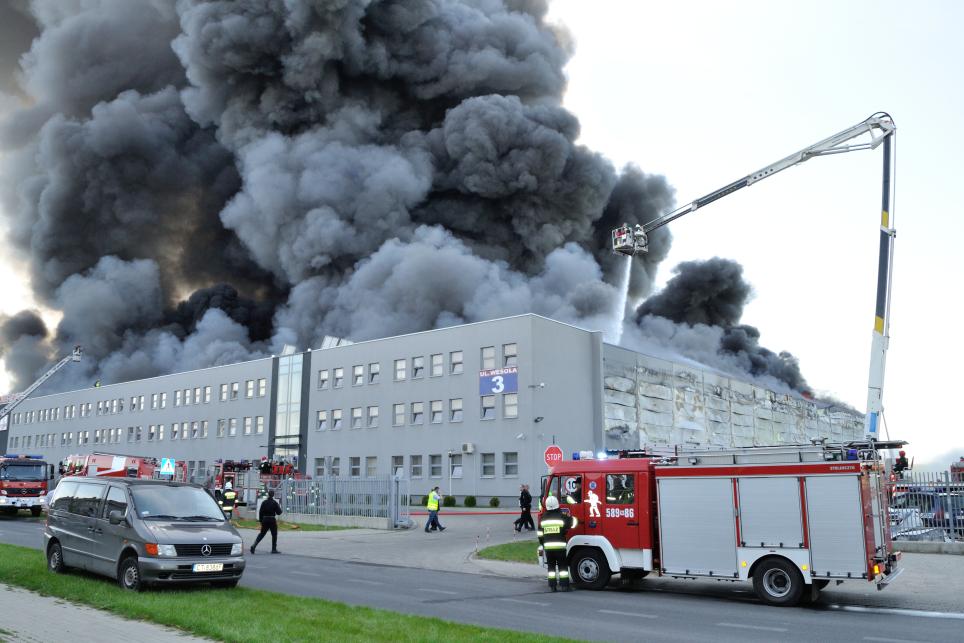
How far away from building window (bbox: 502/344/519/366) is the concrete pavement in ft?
93.7

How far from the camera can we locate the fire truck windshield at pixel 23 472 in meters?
28.2

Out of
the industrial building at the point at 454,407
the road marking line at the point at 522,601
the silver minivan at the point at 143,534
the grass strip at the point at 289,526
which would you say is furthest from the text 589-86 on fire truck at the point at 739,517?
the industrial building at the point at 454,407

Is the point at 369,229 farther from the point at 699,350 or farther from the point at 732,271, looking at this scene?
the point at 732,271

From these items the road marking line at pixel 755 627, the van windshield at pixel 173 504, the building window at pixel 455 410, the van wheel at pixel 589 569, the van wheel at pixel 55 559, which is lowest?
the road marking line at pixel 755 627

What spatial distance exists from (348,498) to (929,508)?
17.4 metres

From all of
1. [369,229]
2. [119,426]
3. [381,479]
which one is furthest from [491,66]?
[381,479]

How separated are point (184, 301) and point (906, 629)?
81853 millimetres

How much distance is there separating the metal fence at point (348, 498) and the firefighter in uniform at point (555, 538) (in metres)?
13.3

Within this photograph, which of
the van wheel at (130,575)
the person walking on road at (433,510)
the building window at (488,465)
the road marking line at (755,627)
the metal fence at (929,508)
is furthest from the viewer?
the building window at (488,465)

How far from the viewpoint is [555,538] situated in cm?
1299

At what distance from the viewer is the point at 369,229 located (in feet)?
208

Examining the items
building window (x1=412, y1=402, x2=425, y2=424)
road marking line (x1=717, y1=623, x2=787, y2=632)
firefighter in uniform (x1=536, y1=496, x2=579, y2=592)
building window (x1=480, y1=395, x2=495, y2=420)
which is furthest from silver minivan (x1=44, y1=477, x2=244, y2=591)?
building window (x1=412, y1=402, x2=425, y2=424)

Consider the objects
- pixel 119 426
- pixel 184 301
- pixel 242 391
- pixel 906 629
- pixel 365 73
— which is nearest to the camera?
pixel 906 629

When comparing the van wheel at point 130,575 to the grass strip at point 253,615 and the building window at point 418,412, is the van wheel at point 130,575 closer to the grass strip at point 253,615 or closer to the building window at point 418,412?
the grass strip at point 253,615
